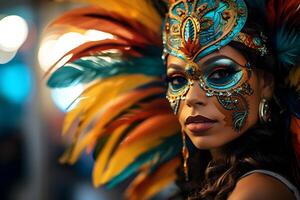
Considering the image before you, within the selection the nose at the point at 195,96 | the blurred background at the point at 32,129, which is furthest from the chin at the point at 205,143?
the blurred background at the point at 32,129

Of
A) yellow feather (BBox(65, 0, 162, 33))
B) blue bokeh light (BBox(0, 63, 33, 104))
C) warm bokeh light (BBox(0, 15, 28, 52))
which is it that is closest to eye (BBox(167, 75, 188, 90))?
yellow feather (BBox(65, 0, 162, 33))

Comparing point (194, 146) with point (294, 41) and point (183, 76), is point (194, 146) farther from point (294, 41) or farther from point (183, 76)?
point (294, 41)

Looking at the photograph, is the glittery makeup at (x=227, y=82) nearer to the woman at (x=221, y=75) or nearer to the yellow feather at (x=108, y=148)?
the woman at (x=221, y=75)

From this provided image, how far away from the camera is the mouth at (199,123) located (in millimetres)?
1733

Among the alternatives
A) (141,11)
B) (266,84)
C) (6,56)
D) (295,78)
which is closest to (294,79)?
(295,78)

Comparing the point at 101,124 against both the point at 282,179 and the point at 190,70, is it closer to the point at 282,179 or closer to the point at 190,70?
→ the point at 190,70

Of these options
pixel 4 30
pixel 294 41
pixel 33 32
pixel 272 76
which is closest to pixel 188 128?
pixel 272 76

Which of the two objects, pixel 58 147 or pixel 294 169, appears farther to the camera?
pixel 58 147

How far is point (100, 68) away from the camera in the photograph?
7.19 ft

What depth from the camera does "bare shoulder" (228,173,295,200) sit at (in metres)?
1.54

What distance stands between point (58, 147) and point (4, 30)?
1318 mm

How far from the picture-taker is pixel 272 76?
181cm

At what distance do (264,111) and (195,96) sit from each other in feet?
0.69

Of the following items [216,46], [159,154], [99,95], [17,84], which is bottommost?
[17,84]
